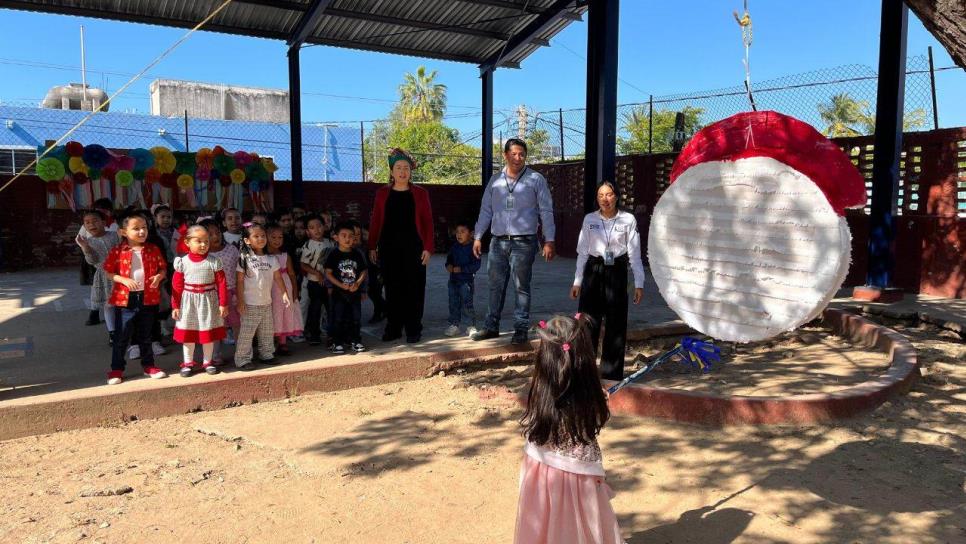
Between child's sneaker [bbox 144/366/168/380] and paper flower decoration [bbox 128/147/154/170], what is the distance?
337 inches

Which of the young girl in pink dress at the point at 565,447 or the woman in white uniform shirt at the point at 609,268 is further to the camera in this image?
the woman in white uniform shirt at the point at 609,268

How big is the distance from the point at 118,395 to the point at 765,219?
12.5 feet

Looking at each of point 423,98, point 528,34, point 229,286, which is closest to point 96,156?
point 528,34

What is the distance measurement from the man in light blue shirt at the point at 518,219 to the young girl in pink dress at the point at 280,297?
1.51 metres

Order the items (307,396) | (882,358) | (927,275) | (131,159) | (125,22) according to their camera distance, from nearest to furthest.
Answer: (307,396)
(882,358)
(927,275)
(125,22)
(131,159)

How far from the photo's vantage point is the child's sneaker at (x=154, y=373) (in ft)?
14.7

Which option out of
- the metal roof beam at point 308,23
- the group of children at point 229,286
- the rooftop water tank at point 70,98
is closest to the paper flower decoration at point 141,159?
the metal roof beam at point 308,23

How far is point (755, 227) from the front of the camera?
2211mm

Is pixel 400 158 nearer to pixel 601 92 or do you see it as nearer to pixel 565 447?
pixel 601 92

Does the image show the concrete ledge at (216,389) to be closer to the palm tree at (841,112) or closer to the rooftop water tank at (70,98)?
the palm tree at (841,112)

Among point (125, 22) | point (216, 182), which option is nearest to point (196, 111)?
point (216, 182)

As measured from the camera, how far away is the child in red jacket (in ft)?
14.4

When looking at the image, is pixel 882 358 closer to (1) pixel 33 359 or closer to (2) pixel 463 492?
(2) pixel 463 492

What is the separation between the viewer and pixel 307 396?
4.66 metres
